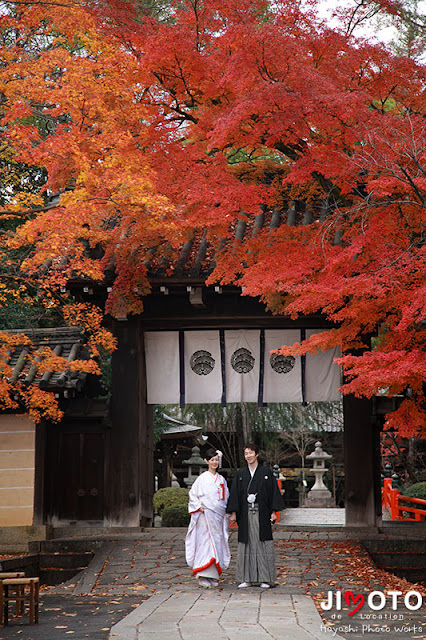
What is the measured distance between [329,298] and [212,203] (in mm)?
2698

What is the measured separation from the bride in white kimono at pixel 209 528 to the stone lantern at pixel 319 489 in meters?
17.4

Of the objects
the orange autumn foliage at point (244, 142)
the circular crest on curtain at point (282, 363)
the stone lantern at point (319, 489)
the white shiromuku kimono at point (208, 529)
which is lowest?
the stone lantern at point (319, 489)

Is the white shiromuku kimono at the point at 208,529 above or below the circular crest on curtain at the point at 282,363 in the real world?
below

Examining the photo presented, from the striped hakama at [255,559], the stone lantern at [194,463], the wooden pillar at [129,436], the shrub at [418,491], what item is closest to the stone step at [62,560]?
the wooden pillar at [129,436]

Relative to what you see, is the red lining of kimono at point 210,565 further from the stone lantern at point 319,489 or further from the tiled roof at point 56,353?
the stone lantern at point 319,489

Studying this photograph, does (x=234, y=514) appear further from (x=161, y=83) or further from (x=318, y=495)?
(x=318, y=495)

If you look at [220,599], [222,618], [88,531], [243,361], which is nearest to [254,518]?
[220,599]

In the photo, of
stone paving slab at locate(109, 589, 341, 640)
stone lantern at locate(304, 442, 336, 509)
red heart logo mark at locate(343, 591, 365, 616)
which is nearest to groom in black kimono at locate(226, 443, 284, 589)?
stone paving slab at locate(109, 589, 341, 640)

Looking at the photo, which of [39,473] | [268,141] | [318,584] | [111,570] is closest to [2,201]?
[39,473]

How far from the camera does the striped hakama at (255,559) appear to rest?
885 centimetres

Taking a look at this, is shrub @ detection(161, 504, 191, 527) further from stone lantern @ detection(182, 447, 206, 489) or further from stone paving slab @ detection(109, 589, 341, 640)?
stone paving slab @ detection(109, 589, 341, 640)

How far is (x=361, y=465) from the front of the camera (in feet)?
43.8

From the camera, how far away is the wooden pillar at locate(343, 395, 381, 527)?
13250mm

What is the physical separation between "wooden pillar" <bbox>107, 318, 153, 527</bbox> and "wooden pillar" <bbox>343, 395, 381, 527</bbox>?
12.7 feet
